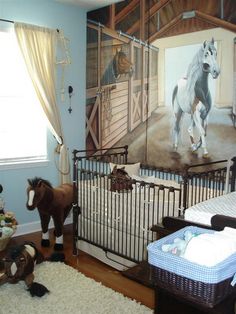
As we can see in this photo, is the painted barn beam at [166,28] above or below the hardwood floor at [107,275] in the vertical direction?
above

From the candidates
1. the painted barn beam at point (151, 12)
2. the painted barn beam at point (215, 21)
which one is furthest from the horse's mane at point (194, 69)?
the painted barn beam at point (151, 12)

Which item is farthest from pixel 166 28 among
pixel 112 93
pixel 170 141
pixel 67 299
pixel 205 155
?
pixel 67 299

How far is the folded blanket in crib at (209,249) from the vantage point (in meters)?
1.01

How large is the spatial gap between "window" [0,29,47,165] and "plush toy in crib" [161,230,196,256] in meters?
2.80

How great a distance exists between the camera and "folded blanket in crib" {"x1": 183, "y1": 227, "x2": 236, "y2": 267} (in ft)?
3.31

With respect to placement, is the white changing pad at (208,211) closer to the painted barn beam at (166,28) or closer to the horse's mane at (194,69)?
the horse's mane at (194,69)

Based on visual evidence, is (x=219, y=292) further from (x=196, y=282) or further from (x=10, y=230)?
(x=10, y=230)

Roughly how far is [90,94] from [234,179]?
2465 millimetres

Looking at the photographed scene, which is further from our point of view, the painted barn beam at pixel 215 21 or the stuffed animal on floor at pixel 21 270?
the painted barn beam at pixel 215 21

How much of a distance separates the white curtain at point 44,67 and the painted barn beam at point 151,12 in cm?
85

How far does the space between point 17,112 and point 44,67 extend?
56 cm

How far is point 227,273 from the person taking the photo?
39.7 inches

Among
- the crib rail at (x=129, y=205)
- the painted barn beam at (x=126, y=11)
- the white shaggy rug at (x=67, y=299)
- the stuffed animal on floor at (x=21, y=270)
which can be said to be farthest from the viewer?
the painted barn beam at (x=126, y=11)

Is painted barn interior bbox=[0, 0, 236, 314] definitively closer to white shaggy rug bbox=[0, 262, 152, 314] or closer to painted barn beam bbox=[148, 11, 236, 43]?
painted barn beam bbox=[148, 11, 236, 43]
